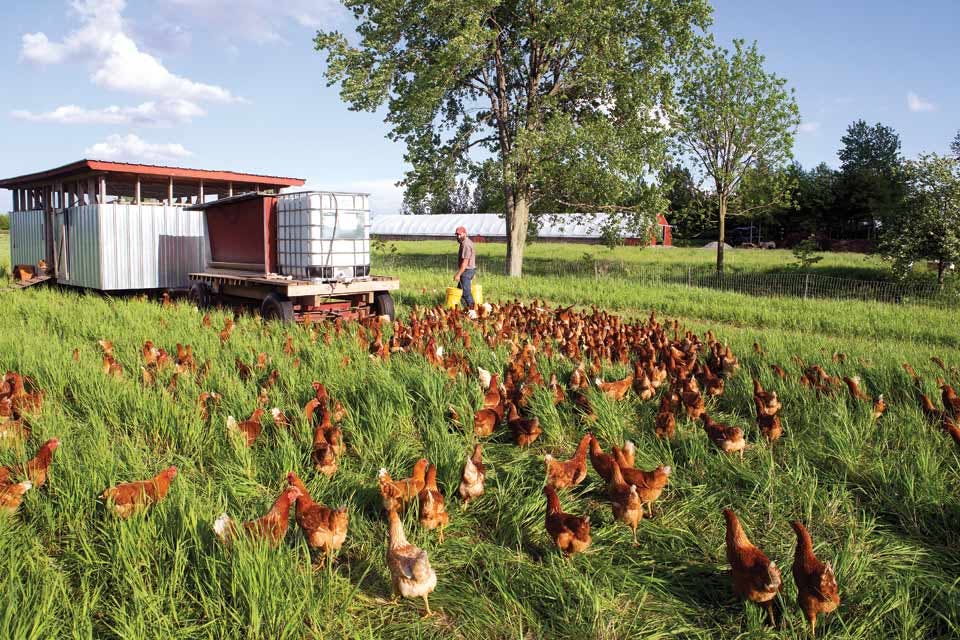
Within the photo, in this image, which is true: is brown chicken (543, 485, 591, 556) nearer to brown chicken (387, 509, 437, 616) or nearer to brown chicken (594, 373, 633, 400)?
brown chicken (387, 509, 437, 616)

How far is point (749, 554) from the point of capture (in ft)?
9.27

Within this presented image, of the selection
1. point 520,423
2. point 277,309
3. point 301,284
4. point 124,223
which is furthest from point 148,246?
point 520,423

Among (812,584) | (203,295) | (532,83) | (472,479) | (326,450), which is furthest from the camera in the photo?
(532,83)

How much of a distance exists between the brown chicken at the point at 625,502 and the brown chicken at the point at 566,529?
269 millimetres

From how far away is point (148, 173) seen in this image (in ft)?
48.9

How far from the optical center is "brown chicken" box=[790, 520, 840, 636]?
2.70 meters

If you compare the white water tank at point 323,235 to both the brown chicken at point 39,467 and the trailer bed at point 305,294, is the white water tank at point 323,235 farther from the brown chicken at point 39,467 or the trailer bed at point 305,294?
the brown chicken at point 39,467

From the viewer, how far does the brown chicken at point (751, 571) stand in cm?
277

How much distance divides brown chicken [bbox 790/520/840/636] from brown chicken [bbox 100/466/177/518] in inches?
121

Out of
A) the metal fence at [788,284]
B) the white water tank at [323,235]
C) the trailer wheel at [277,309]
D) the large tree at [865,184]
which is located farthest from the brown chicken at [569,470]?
the large tree at [865,184]

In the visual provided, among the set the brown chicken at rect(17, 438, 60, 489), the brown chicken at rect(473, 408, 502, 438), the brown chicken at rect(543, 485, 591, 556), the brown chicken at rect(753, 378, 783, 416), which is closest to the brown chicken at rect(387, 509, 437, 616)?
the brown chicken at rect(543, 485, 591, 556)

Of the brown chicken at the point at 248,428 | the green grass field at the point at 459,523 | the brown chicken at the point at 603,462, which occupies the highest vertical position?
the brown chicken at the point at 603,462

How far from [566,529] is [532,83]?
78.8ft

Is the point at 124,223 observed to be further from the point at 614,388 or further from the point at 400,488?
the point at 400,488
